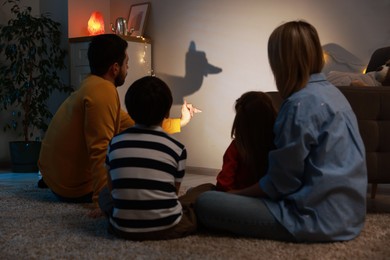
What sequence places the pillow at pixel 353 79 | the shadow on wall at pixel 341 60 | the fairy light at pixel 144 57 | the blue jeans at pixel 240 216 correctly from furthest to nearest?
1. the fairy light at pixel 144 57
2. the shadow on wall at pixel 341 60
3. the pillow at pixel 353 79
4. the blue jeans at pixel 240 216

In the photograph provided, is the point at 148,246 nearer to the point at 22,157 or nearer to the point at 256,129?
the point at 256,129

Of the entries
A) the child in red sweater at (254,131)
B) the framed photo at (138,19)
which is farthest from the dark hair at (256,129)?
Result: the framed photo at (138,19)

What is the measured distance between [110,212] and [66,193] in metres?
0.66

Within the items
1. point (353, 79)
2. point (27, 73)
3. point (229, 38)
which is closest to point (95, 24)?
point (27, 73)

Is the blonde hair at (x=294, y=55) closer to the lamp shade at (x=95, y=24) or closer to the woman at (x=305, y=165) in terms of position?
the woman at (x=305, y=165)

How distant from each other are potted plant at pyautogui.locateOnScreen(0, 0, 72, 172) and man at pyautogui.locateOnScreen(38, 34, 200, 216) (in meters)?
1.61

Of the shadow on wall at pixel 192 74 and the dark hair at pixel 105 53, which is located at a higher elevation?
the dark hair at pixel 105 53

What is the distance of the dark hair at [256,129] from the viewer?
1.54 m

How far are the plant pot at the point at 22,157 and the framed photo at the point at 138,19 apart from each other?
131 centimetres

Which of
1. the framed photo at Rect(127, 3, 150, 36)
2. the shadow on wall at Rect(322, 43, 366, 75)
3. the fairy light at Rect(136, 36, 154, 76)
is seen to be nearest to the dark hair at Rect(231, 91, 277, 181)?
the shadow on wall at Rect(322, 43, 366, 75)

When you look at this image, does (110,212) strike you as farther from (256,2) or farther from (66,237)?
(256,2)

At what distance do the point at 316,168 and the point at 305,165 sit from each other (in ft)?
0.11

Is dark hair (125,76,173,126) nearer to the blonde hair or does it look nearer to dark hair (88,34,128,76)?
the blonde hair

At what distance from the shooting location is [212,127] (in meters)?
3.71
